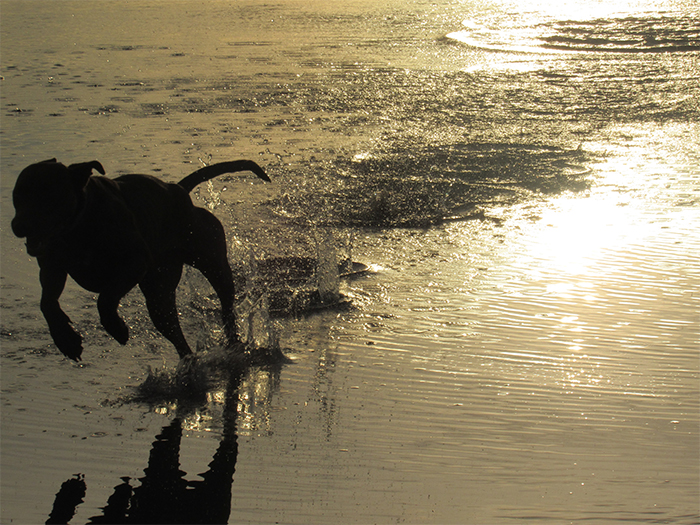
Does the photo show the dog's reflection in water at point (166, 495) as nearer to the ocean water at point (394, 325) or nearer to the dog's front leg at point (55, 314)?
the ocean water at point (394, 325)

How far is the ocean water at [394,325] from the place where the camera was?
131 inches

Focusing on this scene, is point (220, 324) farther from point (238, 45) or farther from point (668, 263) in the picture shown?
point (238, 45)

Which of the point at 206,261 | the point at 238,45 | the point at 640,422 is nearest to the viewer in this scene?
the point at 640,422

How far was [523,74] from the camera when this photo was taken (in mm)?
14047

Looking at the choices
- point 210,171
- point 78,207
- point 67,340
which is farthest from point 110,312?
point 210,171

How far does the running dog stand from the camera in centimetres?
332

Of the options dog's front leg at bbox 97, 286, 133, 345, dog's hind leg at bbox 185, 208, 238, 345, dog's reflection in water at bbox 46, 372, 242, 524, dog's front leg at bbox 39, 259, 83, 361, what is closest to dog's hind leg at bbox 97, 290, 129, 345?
dog's front leg at bbox 97, 286, 133, 345

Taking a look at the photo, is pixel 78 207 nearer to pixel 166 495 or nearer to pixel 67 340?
pixel 67 340

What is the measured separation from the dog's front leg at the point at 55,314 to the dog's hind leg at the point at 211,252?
0.86 meters

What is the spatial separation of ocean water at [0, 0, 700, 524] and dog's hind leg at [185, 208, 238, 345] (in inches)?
15.5

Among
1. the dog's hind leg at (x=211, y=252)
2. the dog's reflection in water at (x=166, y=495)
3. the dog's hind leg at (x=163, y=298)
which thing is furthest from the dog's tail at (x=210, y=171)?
the dog's reflection in water at (x=166, y=495)

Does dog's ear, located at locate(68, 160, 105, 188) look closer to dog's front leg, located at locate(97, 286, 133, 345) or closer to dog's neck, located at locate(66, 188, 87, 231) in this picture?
dog's neck, located at locate(66, 188, 87, 231)

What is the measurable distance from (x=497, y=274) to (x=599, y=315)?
0.94 m

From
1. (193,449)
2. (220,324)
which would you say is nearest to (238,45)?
(220,324)
